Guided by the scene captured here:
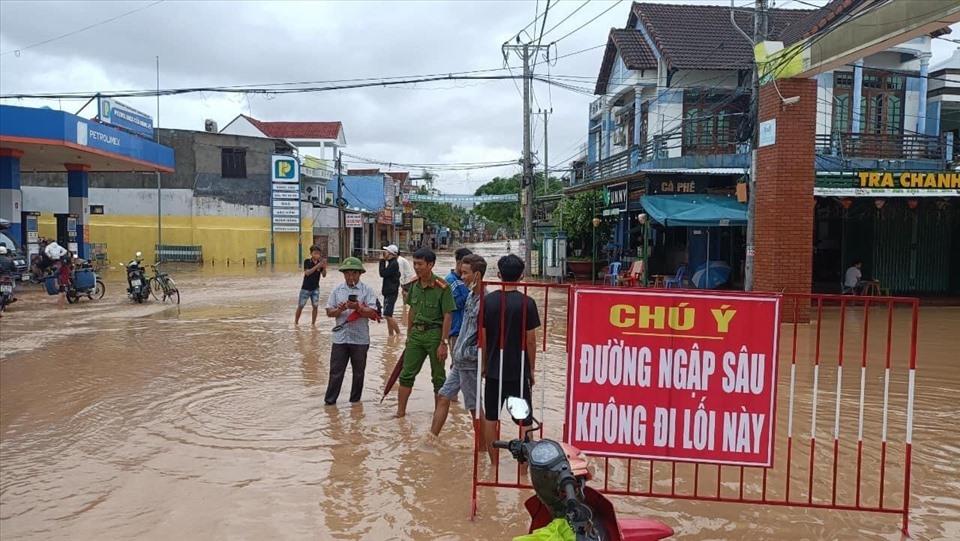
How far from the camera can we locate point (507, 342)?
514 cm

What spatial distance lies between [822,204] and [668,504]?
1713cm

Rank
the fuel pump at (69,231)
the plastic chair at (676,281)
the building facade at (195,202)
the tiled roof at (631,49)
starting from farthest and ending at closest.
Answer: the building facade at (195,202) → the tiled roof at (631,49) → the fuel pump at (69,231) → the plastic chair at (676,281)

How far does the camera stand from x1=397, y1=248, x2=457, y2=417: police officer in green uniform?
6.59 meters

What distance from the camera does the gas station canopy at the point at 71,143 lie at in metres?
20.3

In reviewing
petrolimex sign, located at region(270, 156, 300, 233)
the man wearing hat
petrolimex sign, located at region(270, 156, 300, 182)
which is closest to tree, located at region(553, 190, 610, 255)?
the man wearing hat

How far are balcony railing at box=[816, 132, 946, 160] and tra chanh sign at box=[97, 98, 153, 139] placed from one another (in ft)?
71.8

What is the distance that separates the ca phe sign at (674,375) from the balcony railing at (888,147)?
717 inches

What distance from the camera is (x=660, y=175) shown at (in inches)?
772

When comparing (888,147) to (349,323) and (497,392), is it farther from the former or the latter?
(497,392)

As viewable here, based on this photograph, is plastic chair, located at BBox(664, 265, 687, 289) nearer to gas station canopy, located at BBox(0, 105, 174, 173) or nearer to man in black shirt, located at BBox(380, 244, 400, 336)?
man in black shirt, located at BBox(380, 244, 400, 336)

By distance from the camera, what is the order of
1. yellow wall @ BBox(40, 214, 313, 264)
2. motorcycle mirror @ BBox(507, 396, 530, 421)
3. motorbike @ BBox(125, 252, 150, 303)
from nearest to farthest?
1. motorcycle mirror @ BBox(507, 396, 530, 421)
2. motorbike @ BBox(125, 252, 150, 303)
3. yellow wall @ BBox(40, 214, 313, 264)

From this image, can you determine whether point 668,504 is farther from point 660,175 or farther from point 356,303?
point 660,175

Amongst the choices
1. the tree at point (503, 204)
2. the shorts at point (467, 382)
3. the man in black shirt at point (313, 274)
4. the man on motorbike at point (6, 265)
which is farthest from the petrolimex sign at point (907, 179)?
the tree at point (503, 204)

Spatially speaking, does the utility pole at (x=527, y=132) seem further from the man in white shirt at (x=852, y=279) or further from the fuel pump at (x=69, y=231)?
the fuel pump at (x=69, y=231)
